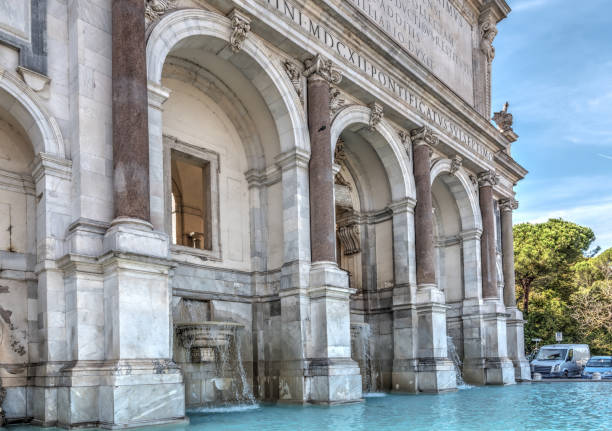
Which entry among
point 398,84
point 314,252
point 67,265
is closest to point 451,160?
point 398,84

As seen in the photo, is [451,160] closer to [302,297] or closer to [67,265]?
[302,297]

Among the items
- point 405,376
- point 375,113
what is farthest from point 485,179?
point 405,376

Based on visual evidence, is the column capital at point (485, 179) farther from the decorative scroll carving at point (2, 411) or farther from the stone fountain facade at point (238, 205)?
the decorative scroll carving at point (2, 411)

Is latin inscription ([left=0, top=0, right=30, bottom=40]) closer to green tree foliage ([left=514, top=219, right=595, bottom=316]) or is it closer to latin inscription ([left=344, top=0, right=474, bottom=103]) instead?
latin inscription ([left=344, top=0, right=474, bottom=103])

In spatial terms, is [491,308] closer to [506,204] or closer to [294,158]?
[506,204]

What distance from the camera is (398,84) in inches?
789

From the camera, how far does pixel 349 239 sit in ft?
71.1

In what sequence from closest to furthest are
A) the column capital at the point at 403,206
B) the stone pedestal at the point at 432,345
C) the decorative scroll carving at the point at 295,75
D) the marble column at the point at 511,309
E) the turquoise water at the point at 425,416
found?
1. the turquoise water at the point at 425,416
2. the decorative scroll carving at the point at 295,75
3. the stone pedestal at the point at 432,345
4. the column capital at the point at 403,206
5. the marble column at the point at 511,309

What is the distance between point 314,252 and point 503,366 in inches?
467

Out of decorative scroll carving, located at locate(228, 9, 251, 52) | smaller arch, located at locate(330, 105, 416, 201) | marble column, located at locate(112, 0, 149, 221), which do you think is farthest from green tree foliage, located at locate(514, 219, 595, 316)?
marble column, located at locate(112, 0, 149, 221)

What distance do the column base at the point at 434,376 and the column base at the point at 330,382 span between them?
4429 millimetres

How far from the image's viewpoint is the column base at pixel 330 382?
1441cm

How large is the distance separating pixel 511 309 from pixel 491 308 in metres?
4.38

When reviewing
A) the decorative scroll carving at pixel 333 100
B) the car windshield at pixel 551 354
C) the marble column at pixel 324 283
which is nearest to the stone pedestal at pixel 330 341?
the marble column at pixel 324 283
